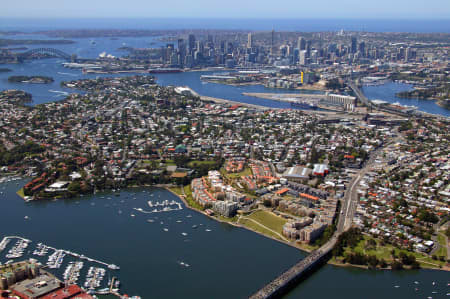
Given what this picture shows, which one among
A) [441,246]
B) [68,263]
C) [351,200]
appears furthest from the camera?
[351,200]

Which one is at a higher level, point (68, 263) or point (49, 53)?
point (49, 53)

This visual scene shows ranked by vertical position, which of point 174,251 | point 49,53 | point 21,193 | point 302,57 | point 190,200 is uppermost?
point 302,57

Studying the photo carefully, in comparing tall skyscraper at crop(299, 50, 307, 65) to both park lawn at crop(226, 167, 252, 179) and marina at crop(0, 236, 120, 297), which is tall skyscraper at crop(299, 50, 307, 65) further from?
marina at crop(0, 236, 120, 297)

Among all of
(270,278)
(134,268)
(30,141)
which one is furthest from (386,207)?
(30,141)

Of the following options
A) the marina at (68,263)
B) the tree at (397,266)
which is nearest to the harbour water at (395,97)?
the tree at (397,266)

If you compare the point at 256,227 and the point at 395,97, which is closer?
the point at 256,227

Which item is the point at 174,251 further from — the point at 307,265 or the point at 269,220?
the point at 307,265

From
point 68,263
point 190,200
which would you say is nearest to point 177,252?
point 68,263

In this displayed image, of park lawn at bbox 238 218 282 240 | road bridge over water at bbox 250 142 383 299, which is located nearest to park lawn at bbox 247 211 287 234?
park lawn at bbox 238 218 282 240
